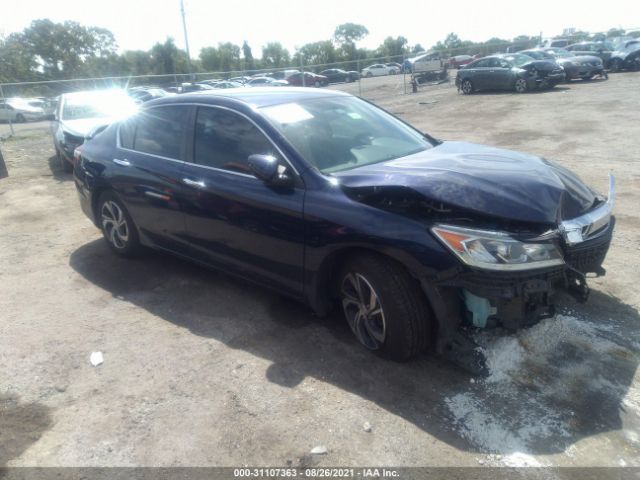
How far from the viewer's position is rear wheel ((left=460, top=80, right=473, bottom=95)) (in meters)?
21.6

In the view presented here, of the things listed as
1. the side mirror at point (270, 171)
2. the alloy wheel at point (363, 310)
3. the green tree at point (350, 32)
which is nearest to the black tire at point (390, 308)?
the alloy wheel at point (363, 310)

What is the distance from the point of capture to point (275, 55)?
268 feet

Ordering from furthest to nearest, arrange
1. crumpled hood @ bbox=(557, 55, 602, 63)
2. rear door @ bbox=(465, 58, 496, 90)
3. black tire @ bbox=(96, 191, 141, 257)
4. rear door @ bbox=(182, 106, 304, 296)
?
crumpled hood @ bbox=(557, 55, 602, 63) < rear door @ bbox=(465, 58, 496, 90) < black tire @ bbox=(96, 191, 141, 257) < rear door @ bbox=(182, 106, 304, 296)

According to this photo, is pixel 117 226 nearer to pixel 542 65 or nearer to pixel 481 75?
pixel 542 65

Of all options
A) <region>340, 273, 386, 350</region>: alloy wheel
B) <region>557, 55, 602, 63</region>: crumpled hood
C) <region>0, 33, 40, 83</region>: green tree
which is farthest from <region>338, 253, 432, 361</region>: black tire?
<region>0, 33, 40, 83</region>: green tree

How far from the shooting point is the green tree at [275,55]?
7334 cm

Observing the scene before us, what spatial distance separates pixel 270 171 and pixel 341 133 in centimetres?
82

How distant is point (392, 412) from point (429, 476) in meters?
0.48

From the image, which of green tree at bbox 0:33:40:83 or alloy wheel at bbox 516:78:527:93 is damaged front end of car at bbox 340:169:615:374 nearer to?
alloy wheel at bbox 516:78:527:93

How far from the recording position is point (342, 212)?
312 centimetres

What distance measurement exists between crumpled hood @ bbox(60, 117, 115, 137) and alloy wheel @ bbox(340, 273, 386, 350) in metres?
7.87

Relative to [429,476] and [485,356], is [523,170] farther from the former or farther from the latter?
[429,476]

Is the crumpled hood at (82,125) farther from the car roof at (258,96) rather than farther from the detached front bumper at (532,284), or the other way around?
the detached front bumper at (532,284)

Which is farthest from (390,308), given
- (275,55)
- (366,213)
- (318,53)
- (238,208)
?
(275,55)
